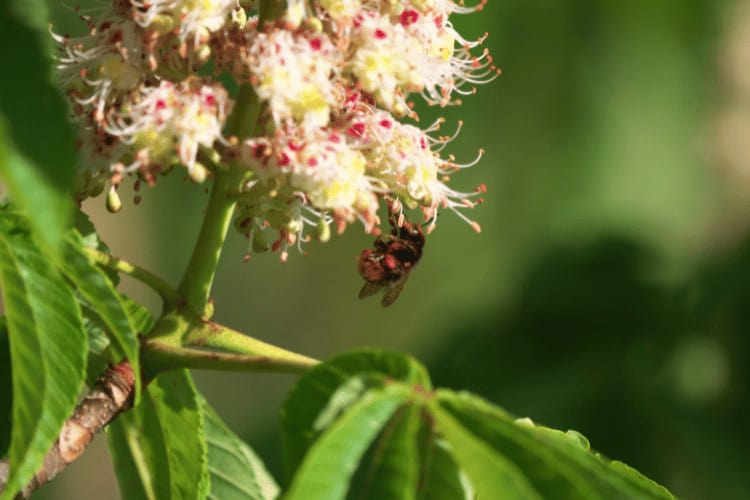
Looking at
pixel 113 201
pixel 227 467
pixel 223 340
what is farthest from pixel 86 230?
pixel 227 467

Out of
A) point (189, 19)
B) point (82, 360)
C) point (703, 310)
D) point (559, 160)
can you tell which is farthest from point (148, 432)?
point (559, 160)

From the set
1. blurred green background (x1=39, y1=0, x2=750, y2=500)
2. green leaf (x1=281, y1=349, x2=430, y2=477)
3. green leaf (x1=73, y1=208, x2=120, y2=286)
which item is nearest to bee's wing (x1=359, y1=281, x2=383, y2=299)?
green leaf (x1=73, y1=208, x2=120, y2=286)

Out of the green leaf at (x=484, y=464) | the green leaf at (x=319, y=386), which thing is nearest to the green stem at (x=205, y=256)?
the green leaf at (x=319, y=386)

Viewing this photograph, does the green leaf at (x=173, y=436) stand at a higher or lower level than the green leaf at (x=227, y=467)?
higher

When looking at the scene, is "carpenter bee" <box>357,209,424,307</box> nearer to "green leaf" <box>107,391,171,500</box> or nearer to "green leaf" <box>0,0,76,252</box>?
"green leaf" <box>107,391,171,500</box>

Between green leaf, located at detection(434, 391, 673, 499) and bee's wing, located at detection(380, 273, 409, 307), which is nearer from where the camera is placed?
green leaf, located at detection(434, 391, 673, 499)

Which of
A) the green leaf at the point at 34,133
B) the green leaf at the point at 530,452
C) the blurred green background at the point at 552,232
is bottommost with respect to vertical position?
the blurred green background at the point at 552,232

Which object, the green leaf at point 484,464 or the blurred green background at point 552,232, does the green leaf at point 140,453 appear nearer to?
the green leaf at point 484,464

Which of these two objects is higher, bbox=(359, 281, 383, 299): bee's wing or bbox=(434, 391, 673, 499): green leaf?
bbox=(434, 391, 673, 499): green leaf
